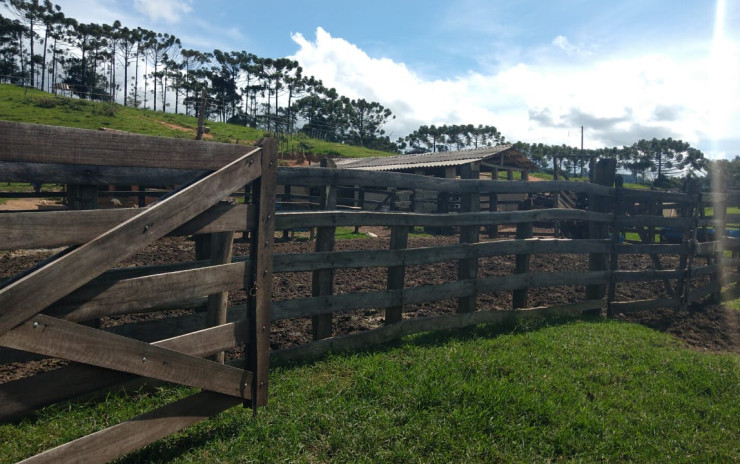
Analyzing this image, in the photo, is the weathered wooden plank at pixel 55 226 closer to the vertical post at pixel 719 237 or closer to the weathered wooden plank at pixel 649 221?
the weathered wooden plank at pixel 649 221

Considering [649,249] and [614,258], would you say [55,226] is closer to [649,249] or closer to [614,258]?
[614,258]

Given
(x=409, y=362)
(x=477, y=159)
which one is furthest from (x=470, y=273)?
(x=477, y=159)

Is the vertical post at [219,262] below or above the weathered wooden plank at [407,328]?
above

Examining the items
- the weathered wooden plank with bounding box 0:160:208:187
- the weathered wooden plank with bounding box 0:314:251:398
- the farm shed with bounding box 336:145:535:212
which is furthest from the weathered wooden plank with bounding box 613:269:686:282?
the farm shed with bounding box 336:145:535:212

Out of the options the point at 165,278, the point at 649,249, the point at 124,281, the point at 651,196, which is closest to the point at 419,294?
the point at 165,278

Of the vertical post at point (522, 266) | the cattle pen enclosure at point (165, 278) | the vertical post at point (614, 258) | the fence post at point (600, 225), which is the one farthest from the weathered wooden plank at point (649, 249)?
the cattle pen enclosure at point (165, 278)

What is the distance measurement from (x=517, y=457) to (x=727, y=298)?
10001 millimetres

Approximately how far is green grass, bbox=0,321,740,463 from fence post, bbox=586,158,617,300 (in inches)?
98.6

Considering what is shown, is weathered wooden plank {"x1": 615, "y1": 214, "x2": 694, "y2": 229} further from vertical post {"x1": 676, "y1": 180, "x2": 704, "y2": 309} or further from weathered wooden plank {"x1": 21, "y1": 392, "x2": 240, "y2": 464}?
weathered wooden plank {"x1": 21, "y1": 392, "x2": 240, "y2": 464}

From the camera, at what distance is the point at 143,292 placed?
9.20 ft

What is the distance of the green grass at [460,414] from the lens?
10.3 feet

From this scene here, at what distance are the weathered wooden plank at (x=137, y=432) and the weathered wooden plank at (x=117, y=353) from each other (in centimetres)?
13

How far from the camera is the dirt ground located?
5.69 m

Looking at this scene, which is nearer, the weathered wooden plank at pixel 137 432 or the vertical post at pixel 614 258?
the weathered wooden plank at pixel 137 432
